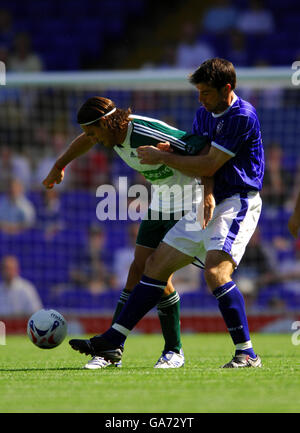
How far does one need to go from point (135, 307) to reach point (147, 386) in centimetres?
95

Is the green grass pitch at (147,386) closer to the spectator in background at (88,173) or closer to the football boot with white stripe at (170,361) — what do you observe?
the football boot with white stripe at (170,361)

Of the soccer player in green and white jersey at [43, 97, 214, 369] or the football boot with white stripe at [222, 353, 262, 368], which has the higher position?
the soccer player in green and white jersey at [43, 97, 214, 369]

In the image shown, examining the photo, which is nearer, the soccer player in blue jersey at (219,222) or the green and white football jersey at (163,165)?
the soccer player in blue jersey at (219,222)

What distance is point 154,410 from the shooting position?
374 cm

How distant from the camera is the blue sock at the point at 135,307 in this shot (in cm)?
538

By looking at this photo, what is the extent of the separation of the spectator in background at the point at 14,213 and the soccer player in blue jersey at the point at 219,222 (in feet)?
22.6

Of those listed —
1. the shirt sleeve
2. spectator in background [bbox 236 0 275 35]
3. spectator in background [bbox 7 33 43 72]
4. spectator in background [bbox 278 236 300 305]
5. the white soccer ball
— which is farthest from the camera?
spectator in background [bbox 7 33 43 72]

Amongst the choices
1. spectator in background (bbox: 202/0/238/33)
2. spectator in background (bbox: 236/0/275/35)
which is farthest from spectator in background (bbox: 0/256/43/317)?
spectator in background (bbox: 202/0/238/33)

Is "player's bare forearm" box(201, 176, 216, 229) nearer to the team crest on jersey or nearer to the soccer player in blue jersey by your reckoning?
the soccer player in blue jersey

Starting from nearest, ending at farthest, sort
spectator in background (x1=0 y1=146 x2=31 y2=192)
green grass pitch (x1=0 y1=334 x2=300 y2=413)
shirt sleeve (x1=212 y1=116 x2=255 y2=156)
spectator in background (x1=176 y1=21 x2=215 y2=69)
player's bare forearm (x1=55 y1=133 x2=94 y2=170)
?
green grass pitch (x1=0 y1=334 x2=300 y2=413)
shirt sleeve (x1=212 y1=116 x2=255 y2=156)
player's bare forearm (x1=55 y1=133 x2=94 y2=170)
spectator in background (x1=0 y1=146 x2=31 y2=192)
spectator in background (x1=176 y1=21 x2=215 y2=69)

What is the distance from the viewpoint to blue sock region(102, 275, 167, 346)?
538cm

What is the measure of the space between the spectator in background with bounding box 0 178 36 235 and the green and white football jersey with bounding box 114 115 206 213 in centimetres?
659

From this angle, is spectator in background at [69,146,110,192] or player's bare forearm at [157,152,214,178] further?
spectator in background at [69,146,110,192]

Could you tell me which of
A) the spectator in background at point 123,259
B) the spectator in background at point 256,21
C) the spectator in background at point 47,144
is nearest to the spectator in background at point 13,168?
the spectator in background at point 47,144
